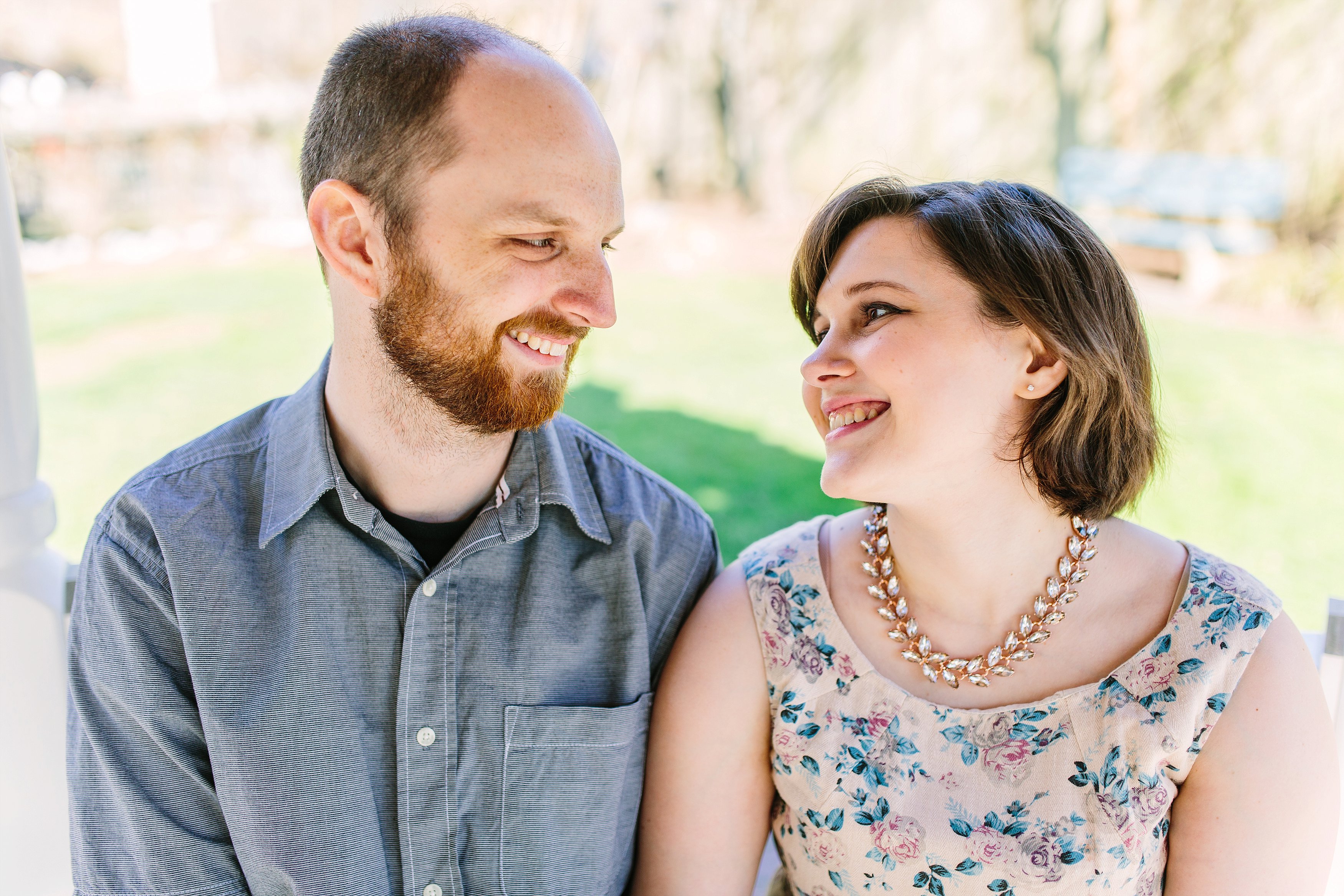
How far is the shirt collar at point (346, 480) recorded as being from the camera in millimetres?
1583

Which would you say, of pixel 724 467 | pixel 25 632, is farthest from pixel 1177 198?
pixel 25 632

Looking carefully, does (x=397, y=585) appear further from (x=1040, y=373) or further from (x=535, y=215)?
(x=1040, y=373)

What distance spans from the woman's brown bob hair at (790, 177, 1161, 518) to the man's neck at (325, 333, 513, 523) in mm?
720

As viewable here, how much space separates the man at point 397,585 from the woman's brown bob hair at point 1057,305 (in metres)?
0.48

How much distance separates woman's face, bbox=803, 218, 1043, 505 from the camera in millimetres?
1535

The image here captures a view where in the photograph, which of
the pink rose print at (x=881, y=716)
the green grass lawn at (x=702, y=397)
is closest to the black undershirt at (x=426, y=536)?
the pink rose print at (x=881, y=716)

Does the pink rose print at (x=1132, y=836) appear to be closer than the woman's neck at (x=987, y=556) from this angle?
Yes

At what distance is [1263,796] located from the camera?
148 centimetres

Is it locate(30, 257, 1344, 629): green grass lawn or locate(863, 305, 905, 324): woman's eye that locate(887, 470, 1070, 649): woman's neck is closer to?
locate(863, 305, 905, 324): woman's eye

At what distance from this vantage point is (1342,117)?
6.33 m

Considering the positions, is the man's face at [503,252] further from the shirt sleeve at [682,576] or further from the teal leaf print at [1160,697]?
the teal leaf print at [1160,697]

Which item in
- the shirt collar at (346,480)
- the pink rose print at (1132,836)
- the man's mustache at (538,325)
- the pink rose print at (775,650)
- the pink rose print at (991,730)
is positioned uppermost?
the man's mustache at (538,325)

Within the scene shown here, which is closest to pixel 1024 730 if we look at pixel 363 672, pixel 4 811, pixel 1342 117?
pixel 363 672

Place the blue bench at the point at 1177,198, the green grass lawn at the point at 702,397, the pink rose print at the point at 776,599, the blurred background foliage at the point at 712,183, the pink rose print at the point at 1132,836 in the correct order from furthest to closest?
the blue bench at the point at 1177,198 → the blurred background foliage at the point at 712,183 → the green grass lawn at the point at 702,397 → the pink rose print at the point at 776,599 → the pink rose print at the point at 1132,836
